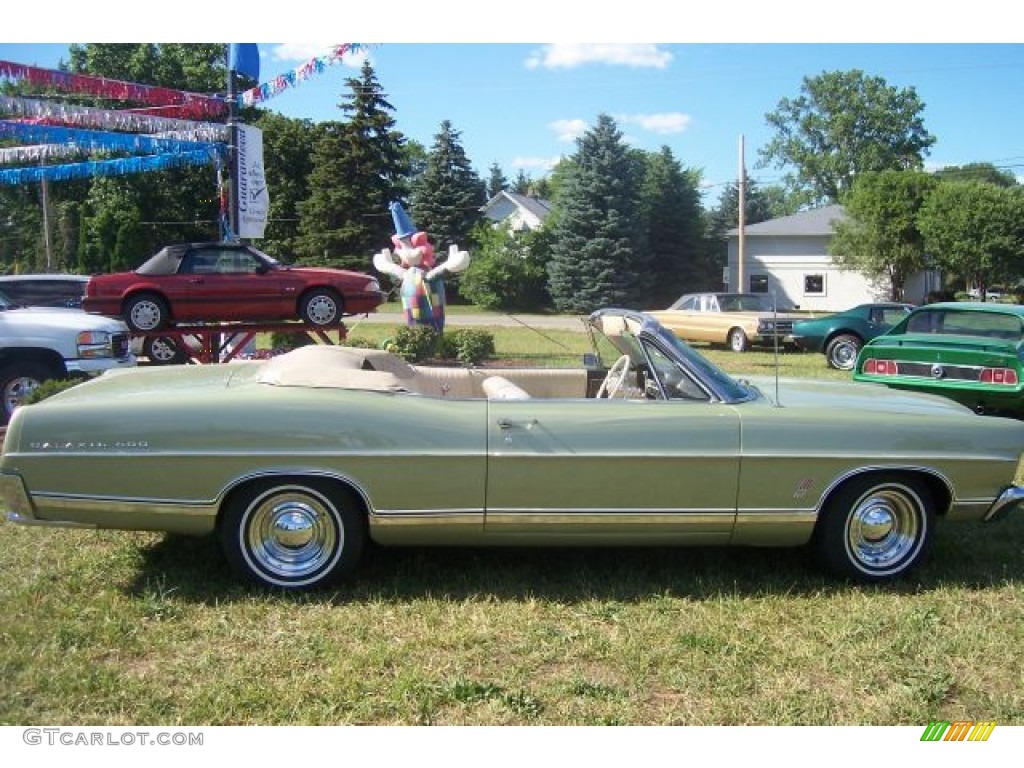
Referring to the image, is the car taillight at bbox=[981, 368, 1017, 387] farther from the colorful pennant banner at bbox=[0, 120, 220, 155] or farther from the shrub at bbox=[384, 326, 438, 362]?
the colorful pennant banner at bbox=[0, 120, 220, 155]

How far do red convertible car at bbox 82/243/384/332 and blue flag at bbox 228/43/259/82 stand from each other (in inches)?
133

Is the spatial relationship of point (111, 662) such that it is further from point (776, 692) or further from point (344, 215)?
point (344, 215)

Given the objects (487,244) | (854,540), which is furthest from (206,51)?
(854,540)

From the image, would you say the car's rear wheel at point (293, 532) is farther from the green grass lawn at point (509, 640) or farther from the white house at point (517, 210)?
the white house at point (517, 210)

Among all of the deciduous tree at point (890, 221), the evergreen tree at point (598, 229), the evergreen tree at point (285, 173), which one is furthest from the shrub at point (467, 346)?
the evergreen tree at point (285, 173)

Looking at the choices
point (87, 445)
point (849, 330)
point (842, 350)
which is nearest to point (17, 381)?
point (87, 445)

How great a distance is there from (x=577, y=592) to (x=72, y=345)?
6.34 m

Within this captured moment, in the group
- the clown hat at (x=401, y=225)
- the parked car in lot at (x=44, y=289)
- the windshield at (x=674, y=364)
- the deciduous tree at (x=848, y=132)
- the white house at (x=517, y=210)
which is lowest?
the windshield at (x=674, y=364)

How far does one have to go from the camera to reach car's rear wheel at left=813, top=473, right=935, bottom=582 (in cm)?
414

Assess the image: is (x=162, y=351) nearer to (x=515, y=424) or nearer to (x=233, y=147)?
(x=233, y=147)

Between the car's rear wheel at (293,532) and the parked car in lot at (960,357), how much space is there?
611 centimetres

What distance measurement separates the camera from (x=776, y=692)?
3.20 metres

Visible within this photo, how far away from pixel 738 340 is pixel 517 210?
28766 millimetres

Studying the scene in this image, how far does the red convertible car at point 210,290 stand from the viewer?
10805 mm
